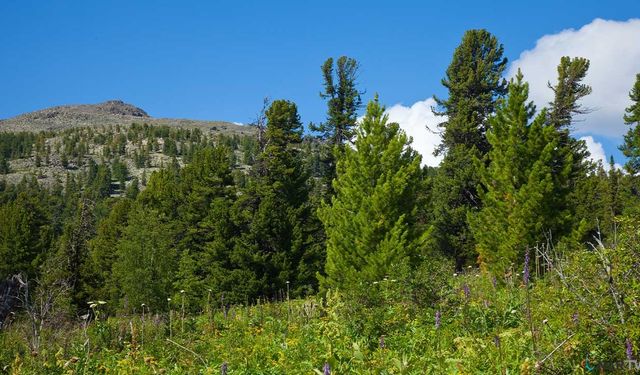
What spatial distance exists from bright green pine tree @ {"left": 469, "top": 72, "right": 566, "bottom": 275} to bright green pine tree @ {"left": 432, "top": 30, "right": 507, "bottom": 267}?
10259mm

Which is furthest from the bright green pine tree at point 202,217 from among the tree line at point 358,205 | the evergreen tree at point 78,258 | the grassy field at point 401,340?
the grassy field at point 401,340

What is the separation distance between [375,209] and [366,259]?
1.66 m

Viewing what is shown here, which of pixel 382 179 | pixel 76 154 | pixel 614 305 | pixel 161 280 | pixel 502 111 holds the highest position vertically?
pixel 76 154

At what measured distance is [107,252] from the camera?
144ft

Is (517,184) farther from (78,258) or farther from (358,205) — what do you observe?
(78,258)

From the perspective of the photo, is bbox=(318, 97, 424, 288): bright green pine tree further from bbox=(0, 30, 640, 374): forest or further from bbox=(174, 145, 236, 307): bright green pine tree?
bbox=(174, 145, 236, 307): bright green pine tree

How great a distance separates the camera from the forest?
199 inches

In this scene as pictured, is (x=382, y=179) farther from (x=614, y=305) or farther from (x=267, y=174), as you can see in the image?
(x=267, y=174)

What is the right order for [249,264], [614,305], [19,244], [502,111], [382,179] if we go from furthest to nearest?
[19,244] < [249,264] < [502,111] < [382,179] < [614,305]

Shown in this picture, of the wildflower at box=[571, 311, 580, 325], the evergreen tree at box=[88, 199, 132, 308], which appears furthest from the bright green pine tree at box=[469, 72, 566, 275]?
the evergreen tree at box=[88, 199, 132, 308]

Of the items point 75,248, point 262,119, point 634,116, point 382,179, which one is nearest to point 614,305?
point 382,179

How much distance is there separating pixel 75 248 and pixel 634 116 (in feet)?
122

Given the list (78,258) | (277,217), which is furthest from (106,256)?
(277,217)

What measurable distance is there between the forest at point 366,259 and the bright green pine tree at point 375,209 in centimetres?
7
